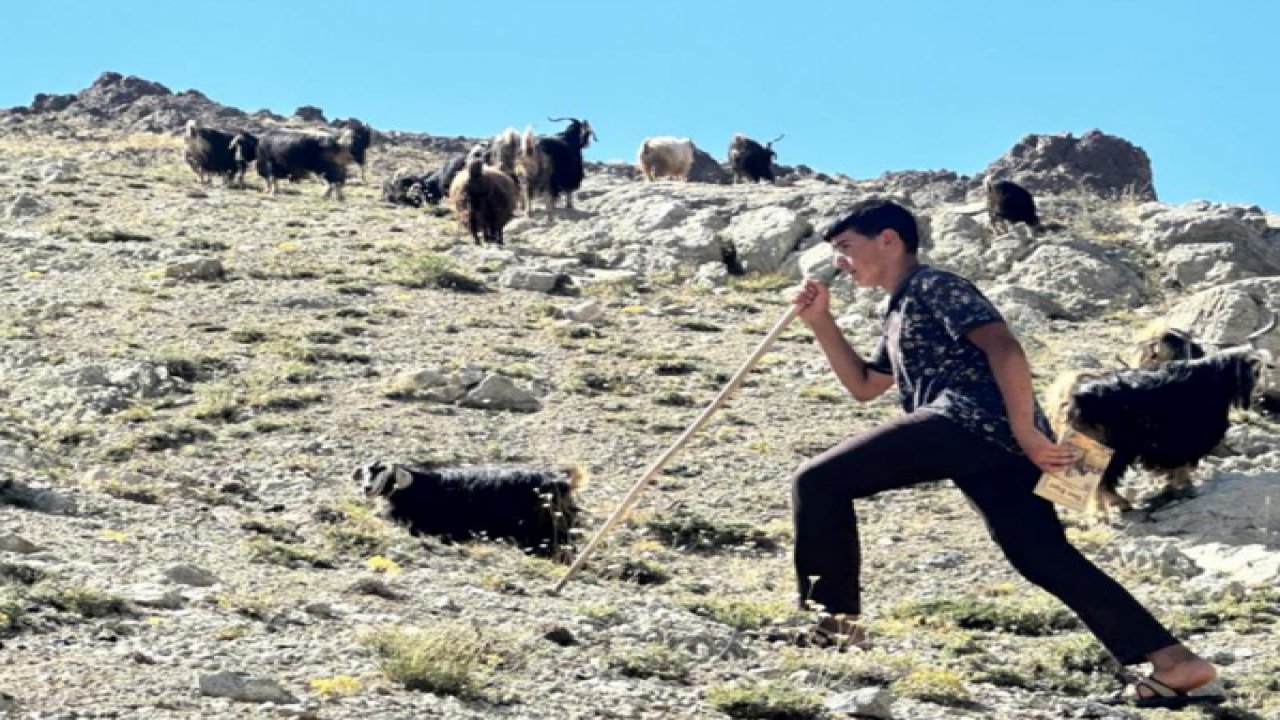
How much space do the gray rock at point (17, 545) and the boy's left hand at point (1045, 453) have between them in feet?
12.6

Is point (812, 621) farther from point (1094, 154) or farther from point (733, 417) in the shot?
point (1094, 154)

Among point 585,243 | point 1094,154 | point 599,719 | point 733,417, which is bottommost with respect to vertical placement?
point 599,719

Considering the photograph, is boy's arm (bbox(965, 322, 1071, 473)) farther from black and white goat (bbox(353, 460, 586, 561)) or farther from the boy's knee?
black and white goat (bbox(353, 460, 586, 561))

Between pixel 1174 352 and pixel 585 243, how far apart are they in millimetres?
12237

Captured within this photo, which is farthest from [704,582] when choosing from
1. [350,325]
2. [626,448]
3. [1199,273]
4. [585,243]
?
[585,243]

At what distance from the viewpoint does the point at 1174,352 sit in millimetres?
11305

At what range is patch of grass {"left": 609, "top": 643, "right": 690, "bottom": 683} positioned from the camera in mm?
5395

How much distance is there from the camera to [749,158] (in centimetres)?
3172

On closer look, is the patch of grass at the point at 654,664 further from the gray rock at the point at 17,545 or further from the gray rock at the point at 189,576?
the gray rock at the point at 17,545

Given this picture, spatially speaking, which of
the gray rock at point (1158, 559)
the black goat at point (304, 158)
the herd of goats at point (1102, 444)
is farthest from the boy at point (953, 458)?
the black goat at point (304, 158)

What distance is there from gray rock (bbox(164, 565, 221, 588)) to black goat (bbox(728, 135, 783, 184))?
25943 mm

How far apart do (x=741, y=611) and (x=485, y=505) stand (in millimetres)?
2611

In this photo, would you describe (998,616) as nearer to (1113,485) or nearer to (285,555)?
(1113,485)

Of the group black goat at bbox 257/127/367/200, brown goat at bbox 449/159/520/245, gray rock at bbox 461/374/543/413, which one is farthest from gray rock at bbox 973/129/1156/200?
gray rock at bbox 461/374/543/413
